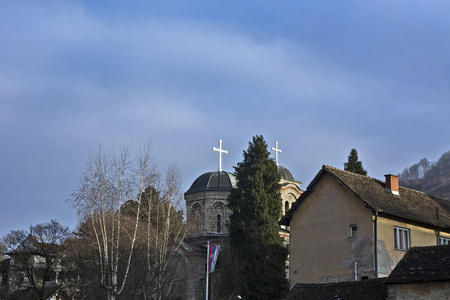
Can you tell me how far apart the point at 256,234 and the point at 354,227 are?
45.1 ft

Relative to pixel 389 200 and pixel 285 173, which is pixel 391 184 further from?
pixel 285 173

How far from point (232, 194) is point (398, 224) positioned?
17.8m

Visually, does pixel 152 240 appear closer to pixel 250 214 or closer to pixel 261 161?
pixel 250 214

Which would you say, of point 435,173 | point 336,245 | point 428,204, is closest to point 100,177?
point 336,245

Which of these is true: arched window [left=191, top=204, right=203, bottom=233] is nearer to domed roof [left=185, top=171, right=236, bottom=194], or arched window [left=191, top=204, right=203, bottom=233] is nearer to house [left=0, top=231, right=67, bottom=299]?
domed roof [left=185, top=171, right=236, bottom=194]

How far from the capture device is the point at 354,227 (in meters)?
36.6

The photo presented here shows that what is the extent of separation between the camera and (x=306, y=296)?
26406 mm

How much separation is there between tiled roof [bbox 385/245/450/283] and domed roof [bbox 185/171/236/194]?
43745 mm

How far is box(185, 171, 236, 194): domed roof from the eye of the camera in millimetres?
67625

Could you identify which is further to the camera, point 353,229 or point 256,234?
point 256,234

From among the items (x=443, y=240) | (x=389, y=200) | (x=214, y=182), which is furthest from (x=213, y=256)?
(x=214, y=182)

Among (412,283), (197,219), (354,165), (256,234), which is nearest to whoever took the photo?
(412,283)

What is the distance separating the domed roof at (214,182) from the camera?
67625 mm

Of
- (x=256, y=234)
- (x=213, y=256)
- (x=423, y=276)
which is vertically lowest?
(x=423, y=276)
